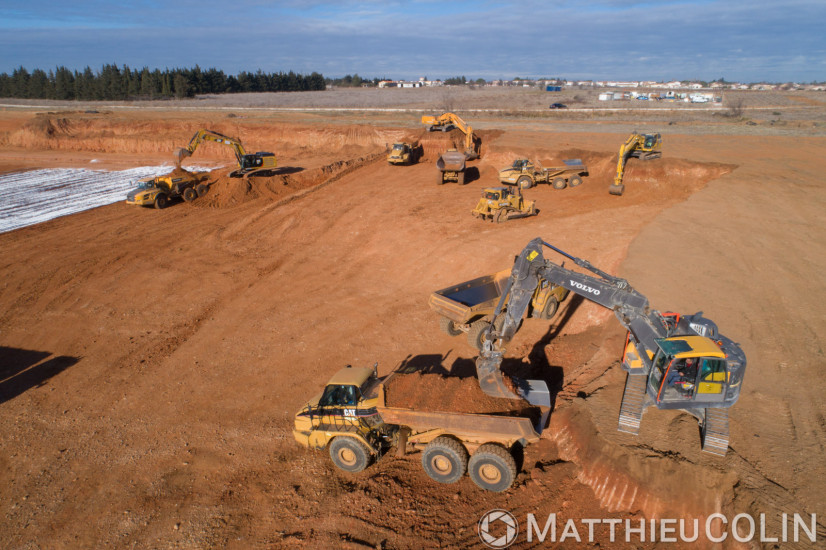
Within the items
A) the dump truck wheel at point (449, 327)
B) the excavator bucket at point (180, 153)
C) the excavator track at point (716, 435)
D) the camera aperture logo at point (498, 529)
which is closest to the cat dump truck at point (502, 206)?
the dump truck wheel at point (449, 327)

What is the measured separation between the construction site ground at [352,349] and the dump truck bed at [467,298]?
1.22 meters

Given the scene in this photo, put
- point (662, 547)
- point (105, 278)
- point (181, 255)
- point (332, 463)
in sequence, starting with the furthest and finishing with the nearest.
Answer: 1. point (181, 255)
2. point (105, 278)
3. point (332, 463)
4. point (662, 547)

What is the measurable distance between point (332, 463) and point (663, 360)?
6.34m

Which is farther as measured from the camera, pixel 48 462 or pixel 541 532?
pixel 48 462

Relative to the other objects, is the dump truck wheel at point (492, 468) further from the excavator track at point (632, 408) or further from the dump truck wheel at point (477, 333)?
the dump truck wheel at point (477, 333)

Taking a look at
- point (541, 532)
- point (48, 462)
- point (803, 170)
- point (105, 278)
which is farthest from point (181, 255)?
point (803, 170)

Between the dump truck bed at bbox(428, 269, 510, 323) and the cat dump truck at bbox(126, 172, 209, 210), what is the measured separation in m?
21.7

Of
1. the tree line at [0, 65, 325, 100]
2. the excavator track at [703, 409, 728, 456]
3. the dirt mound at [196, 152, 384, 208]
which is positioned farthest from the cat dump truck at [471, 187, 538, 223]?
the tree line at [0, 65, 325, 100]

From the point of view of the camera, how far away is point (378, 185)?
28.3m

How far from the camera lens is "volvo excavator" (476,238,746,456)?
7.20 m

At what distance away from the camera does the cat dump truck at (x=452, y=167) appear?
87.4 ft

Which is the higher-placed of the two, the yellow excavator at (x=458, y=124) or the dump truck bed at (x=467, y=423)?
the yellow excavator at (x=458, y=124)

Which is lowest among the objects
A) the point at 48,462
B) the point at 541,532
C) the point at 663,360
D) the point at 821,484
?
the point at 48,462

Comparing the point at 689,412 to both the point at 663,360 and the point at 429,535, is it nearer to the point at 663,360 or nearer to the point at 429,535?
the point at 663,360
